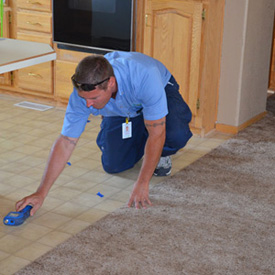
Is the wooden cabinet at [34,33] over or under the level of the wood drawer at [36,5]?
under

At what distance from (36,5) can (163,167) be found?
180 centimetres

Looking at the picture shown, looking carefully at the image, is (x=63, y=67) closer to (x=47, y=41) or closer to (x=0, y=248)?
(x=47, y=41)

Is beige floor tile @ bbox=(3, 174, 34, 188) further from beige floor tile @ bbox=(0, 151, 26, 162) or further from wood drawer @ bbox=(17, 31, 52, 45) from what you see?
wood drawer @ bbox=(17, 31, 52, 45)

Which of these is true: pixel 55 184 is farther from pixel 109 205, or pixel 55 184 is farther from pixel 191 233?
pixel 191 233

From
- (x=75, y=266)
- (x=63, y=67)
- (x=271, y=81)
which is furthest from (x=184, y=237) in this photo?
(x=271, y=81)

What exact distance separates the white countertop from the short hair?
0.37 m

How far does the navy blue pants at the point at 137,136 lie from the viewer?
287 centimetres

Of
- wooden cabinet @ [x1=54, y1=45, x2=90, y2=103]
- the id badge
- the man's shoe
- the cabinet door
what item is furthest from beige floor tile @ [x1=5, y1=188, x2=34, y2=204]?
wooden cabinet @ [x1=54, y1=45, x2=90, y2=103]

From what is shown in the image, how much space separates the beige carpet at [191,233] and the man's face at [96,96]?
1.83 feet

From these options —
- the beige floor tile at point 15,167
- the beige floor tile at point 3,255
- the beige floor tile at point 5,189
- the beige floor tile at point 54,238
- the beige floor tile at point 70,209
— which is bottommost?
the beige floor tile at point 3,255

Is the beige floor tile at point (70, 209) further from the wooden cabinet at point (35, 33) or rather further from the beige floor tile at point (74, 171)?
the wooden cabinet at point (35, 33)

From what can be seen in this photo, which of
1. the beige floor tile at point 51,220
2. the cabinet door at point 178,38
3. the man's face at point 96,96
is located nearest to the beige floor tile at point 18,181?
the beige floor tile at point 51,220

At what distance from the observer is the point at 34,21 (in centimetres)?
415

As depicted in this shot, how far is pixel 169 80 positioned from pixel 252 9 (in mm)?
1029
